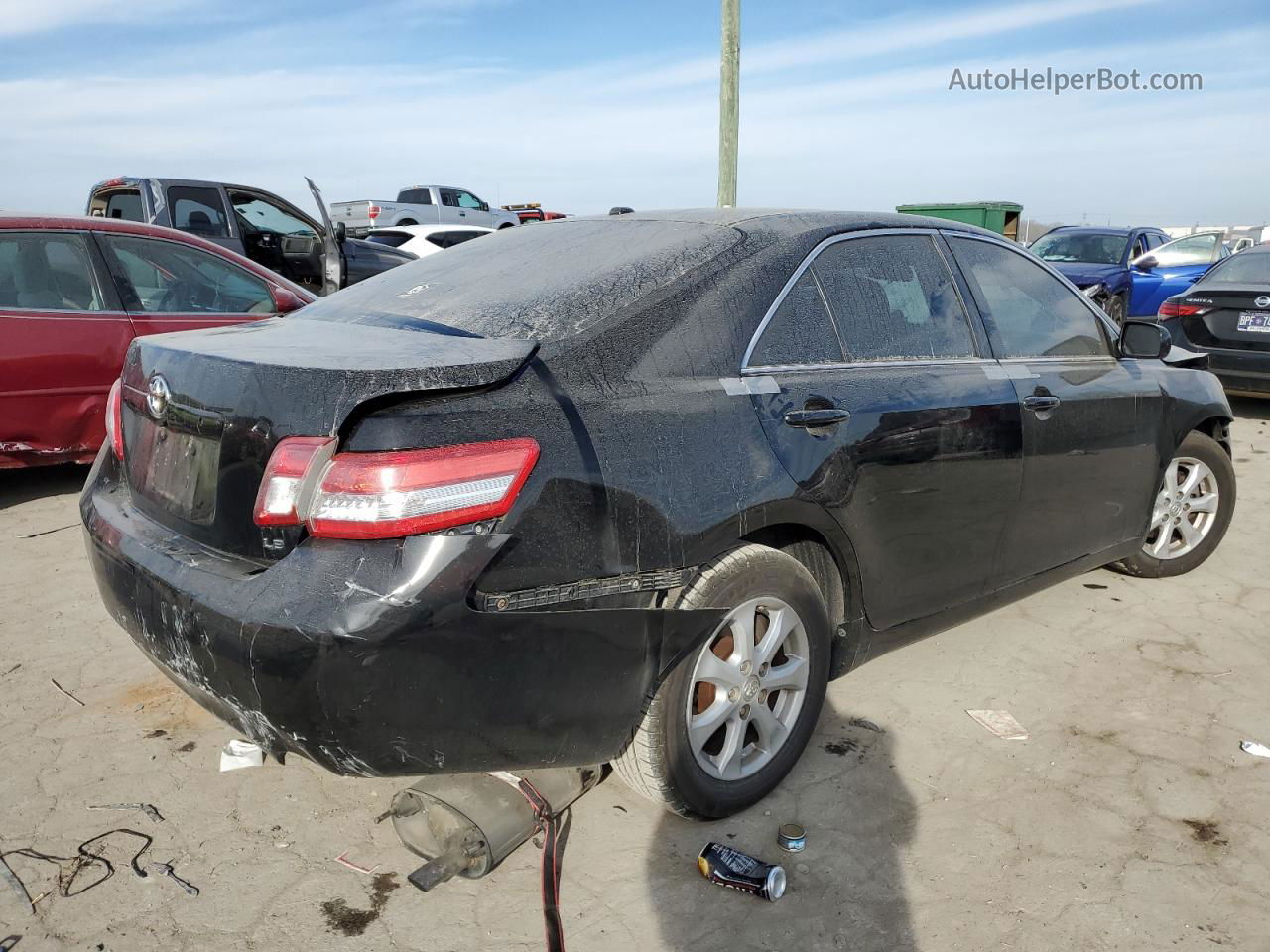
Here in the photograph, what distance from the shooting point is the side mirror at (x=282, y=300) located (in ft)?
20.9

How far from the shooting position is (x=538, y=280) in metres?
2.83

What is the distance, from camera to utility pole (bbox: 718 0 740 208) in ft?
32.8

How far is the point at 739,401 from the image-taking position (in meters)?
2.61

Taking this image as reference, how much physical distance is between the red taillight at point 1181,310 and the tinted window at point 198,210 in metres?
9.41

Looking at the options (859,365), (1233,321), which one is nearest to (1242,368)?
(1233,321)

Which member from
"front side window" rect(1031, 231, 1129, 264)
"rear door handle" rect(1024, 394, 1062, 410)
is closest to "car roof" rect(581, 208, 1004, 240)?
"rear door handle" rect(1024, 394, 1062, 410)

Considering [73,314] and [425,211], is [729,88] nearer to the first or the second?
[73,314]

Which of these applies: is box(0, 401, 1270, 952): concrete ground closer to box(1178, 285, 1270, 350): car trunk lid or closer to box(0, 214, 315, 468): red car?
box(0, 214, 315, 468): red car

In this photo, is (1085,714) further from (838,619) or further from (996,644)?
(838,619)

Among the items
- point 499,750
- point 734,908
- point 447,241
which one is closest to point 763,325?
A: point 499,750

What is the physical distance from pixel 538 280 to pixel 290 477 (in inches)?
39.3

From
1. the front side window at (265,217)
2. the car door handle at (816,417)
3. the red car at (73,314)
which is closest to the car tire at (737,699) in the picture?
the car door handle at (816,417)

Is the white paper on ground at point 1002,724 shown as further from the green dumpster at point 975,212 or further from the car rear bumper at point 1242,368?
the green dumpster at point 975,212

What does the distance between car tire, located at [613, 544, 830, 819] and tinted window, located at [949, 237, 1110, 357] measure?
1351mm
